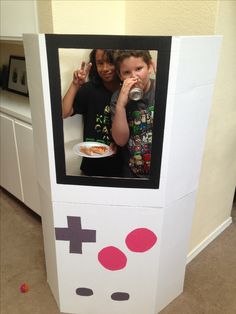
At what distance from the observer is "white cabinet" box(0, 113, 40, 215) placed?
1.83 metres

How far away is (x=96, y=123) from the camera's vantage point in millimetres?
1049

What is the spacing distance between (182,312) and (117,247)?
53 cm

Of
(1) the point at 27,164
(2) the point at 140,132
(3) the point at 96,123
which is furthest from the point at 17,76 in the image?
(2) the point at 140,132

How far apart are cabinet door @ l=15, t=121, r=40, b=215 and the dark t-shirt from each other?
782 mm

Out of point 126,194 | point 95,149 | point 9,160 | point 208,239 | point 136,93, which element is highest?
point 136,93

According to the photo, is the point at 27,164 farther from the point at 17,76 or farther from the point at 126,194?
the point at 126,194

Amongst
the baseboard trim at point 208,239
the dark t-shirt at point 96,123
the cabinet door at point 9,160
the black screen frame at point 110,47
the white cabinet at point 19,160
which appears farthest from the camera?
the cabinet door at point 9,160

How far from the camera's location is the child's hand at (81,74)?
948mm

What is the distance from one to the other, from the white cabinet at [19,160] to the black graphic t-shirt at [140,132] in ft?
2.89

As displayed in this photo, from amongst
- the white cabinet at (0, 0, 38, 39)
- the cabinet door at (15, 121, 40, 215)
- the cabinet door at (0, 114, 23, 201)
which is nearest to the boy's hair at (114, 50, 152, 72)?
the white cabinet at (0, 0, 38, 39)

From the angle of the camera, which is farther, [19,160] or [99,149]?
[19,160]

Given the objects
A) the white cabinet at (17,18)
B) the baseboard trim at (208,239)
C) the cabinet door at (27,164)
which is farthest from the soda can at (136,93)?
the baseboard trim at (208,239)

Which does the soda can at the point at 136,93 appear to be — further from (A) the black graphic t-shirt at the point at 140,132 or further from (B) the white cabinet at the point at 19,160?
(B) the white cabinet at the point at 19,160

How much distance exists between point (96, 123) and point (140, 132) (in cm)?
16
